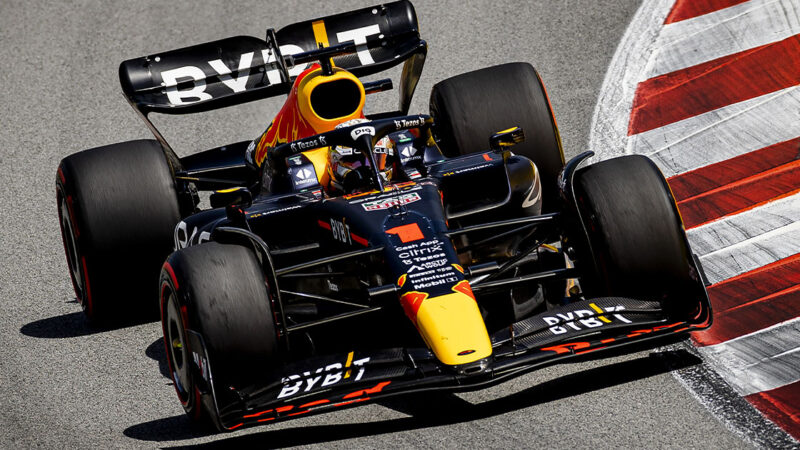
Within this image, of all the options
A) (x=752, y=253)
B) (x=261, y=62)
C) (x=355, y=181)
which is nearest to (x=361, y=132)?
(x=355, y=181)

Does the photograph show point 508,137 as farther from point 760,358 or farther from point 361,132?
point 760,358

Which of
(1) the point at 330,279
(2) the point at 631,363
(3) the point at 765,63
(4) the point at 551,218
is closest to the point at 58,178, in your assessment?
(1) the point at 330,279

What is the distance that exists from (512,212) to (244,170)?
105 inches

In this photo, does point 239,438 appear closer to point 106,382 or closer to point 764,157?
point 106,382

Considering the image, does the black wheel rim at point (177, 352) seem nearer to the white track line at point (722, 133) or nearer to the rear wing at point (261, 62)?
the rear wing at point (261, 62)

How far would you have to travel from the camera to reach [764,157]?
9625mm

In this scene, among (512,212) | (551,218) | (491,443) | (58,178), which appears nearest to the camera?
(491,443)

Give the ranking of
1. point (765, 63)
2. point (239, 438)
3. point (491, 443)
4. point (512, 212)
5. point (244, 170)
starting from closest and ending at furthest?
point (491, 443) < point (239, 438) < point (512, 212) < point (244, 170) < point (765, 63)

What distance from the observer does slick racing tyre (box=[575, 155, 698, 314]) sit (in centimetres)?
676

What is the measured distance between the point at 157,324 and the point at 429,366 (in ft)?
10.2

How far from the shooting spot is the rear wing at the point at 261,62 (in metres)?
9.48

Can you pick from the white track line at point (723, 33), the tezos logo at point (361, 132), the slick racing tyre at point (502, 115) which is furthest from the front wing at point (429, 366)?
the white track line at point (723, 33)

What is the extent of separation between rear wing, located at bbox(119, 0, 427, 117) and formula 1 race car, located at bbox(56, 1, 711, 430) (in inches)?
0.6

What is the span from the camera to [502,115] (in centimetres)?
895
